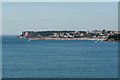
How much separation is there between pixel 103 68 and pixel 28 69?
22.3 feet

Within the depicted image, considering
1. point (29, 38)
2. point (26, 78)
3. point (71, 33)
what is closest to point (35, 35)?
point (29, 38)

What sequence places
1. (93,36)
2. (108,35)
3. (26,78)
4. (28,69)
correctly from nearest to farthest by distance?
(26,78)
(28,69)
(108,35)
(93,36)

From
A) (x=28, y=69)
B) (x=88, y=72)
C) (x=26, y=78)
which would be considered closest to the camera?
(x=26, y=78)

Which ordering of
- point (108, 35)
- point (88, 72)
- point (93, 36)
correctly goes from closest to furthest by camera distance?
point (88, 72) → point (108, 35) → point (93, 36)

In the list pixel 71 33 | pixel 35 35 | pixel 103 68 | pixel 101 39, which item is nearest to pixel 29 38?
pixel 35 35

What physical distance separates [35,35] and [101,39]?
27672 millimetres

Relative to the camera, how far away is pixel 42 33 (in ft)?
528

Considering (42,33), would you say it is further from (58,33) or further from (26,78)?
(26,78)

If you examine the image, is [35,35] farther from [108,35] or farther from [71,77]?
[71,77]

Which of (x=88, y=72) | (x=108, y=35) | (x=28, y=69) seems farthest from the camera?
(x=108, y=35)

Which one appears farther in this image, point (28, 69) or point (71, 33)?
point (71, 33)

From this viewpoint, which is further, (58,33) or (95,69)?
(58,33)

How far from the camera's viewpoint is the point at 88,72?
1535 inches

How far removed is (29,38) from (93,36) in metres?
21.8
